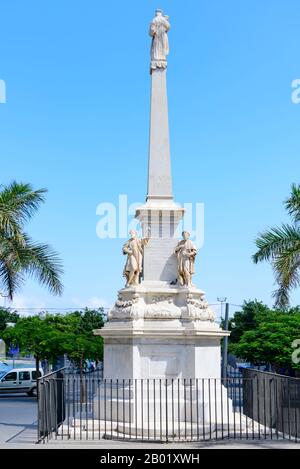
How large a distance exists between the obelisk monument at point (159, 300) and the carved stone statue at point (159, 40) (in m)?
0.04

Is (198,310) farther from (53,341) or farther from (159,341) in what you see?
(53,341)

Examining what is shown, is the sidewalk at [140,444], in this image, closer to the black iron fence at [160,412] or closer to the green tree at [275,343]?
the black iron fence at [160,412]

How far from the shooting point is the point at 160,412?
1467 cm

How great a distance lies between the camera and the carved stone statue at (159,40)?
19.1m

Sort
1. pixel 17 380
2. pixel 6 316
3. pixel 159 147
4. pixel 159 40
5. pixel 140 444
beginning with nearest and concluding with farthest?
pixel 140 444, pixel 159 147, pixel 159 40, pixel 17 380, pixel 6 316

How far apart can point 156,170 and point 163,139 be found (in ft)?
2.95

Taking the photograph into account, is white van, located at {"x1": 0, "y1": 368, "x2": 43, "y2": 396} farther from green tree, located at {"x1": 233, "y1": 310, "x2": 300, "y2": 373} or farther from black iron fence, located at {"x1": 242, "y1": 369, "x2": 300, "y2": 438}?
black iron fence, located at {"x1": 242, "y1": 369, "x2": 300, "y2": 438}

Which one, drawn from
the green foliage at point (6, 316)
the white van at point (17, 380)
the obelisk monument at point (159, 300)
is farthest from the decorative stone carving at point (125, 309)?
the green foliage at point (6, 316)

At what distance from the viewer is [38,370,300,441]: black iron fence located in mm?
14359

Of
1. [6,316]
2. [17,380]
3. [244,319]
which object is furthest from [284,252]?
[6,316]

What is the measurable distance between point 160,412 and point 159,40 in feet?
34.9

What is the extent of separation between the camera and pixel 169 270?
58.4ft

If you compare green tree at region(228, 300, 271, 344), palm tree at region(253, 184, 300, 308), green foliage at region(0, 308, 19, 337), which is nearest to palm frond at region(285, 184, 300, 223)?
palm tree at region(253, 184, 300, 308)
